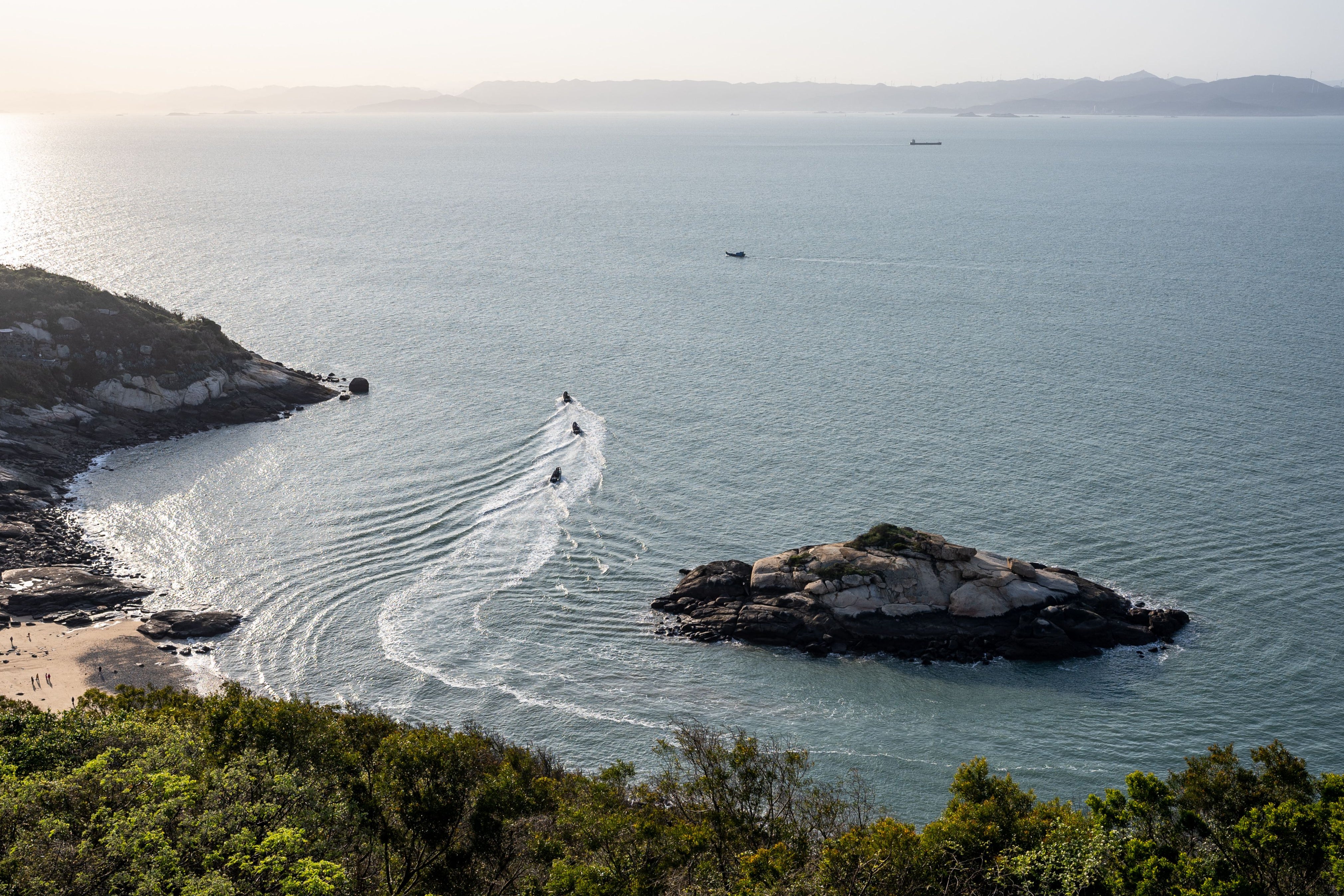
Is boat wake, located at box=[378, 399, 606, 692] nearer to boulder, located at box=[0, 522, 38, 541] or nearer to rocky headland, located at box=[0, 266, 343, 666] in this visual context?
rocky headland, located at box=[0, 266, 343, 666]

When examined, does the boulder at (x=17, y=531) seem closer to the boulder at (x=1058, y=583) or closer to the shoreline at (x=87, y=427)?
the shoreline at (x=87, y=427)

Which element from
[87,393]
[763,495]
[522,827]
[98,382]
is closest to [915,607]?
[763,495]

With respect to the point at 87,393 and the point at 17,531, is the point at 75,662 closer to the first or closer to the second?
the point at 17,531

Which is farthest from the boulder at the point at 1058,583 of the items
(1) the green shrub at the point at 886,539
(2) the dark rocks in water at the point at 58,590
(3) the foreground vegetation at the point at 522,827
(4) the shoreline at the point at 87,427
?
(2) the dark rocks in water at the point at 58,590

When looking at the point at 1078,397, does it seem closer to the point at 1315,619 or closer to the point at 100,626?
the point at 1315,619

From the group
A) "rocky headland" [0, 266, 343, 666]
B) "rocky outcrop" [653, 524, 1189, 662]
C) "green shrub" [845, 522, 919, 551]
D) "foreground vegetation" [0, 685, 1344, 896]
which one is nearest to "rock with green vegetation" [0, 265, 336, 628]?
"rocky headland" [0, 266, 343, 666]

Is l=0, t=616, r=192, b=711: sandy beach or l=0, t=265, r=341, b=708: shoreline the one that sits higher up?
l=0, t=265, r=341, b=708: shoreline
